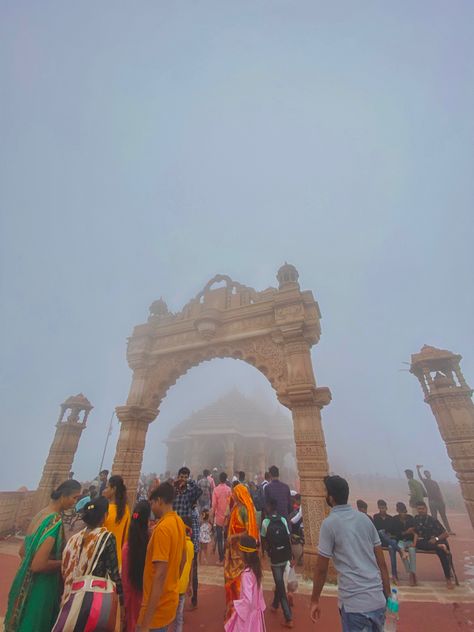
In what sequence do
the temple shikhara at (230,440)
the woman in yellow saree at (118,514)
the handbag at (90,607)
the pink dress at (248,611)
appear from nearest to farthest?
the handbag at (90,607), the pink dress at (248,611), the woman in yellow saree at (118,514), the temple shikhara at (230,440)

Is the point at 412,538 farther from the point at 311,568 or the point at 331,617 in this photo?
the point at 331,617

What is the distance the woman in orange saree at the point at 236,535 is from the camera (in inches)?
123

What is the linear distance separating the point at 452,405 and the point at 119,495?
348 inches

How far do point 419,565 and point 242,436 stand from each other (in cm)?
1673

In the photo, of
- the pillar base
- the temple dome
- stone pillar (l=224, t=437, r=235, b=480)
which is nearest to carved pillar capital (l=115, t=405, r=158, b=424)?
the pillar base

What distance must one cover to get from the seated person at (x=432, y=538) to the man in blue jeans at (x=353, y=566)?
4.20 m

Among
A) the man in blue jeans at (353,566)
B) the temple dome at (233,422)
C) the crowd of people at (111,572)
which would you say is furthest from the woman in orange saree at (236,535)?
the temple dome at (233,422)

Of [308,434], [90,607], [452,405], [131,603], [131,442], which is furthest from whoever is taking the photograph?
[131,442]

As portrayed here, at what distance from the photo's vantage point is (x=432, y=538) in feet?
17.3

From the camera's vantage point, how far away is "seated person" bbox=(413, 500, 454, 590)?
5.07 meters

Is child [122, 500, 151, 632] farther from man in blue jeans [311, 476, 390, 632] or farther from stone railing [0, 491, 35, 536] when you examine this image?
stone railing [0, 491, 35, 536]

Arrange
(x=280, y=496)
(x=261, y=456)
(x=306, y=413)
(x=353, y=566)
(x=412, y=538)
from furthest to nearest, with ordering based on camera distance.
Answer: (x=261, y=456), (x=306, y=413), (x=412, y=538), (x=280, y=496), (x=353, y=566)

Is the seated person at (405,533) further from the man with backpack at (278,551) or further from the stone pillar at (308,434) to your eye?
the man with backpack at (278,551)

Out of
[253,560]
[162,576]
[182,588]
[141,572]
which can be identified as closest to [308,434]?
[253,560]
